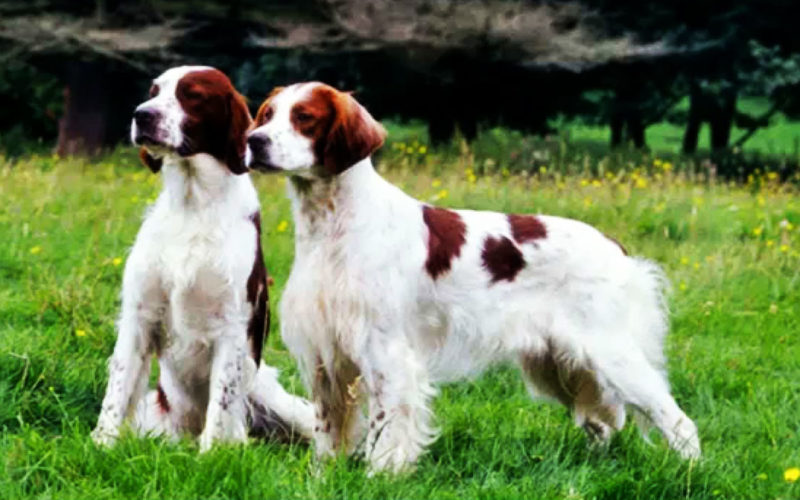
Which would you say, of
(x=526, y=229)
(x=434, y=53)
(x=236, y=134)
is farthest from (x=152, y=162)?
(x=434, y=53)

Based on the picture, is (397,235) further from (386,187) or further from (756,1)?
(756,1)

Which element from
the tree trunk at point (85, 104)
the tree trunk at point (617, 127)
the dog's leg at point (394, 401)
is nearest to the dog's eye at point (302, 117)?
the dog's leg at point (394, 401)

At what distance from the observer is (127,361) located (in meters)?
4.23

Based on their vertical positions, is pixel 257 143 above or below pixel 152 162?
above

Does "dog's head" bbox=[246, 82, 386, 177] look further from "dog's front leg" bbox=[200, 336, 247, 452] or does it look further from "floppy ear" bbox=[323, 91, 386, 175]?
"dog's front leg" bbox=[200, 336, 247, 452]

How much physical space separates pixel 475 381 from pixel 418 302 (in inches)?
51.1

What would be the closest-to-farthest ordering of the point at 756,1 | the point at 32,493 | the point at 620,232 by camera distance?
the point at 32,493 < the point at 620,232 < the point at 756,1

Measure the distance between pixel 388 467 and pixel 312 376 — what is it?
1.53ft

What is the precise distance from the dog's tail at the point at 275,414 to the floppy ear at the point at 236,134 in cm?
89

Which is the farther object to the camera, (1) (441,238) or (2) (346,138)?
(1) (441,238)

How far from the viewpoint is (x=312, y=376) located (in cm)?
426

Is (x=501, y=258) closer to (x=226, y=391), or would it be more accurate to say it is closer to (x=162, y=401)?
(x=226, y=391)

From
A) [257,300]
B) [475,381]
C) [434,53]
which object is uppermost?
[257,300]

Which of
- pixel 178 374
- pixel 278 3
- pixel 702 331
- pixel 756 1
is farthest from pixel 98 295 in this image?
pixel 756 1
